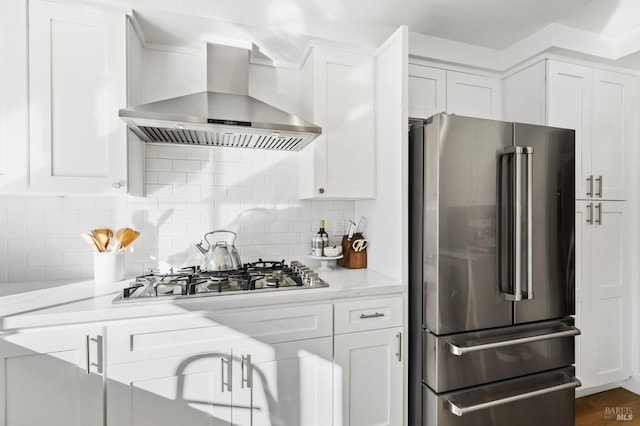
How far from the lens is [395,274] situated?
1883 mm

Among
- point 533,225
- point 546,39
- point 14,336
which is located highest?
point 546,39

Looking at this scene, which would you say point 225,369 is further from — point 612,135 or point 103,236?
point 612,135

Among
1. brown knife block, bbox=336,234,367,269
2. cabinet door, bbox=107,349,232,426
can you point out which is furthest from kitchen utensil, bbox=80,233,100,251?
brown knife block, bbox=336,234,367,269

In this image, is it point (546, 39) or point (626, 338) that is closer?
point (546, 39)

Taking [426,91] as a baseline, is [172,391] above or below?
below

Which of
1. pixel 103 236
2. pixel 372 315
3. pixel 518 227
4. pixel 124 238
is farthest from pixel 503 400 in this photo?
pixel 103 236

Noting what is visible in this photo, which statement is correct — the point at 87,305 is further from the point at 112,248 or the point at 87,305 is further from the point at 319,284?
the point at 319,284

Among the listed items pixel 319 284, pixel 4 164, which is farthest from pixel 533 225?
pixel 4 164

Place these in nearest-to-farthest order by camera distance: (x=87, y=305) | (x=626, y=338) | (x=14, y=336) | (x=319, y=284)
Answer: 1. (x=14, y=336)
2. (x=87, y=305)
3. (x=319, y=284)
4. (x=626, y=338)

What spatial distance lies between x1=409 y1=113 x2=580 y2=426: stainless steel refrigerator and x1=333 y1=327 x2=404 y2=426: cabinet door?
0.15 m

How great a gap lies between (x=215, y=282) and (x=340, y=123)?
1177 mm

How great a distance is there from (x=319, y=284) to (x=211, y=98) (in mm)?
1162

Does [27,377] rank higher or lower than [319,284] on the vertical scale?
lower

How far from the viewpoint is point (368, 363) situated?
1.73 metres
